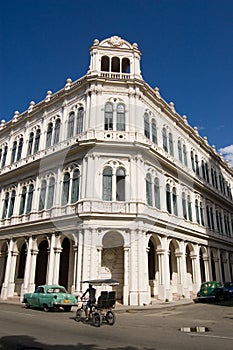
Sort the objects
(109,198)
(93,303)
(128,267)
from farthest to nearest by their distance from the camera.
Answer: (109,198) < (128,267) < (93,303)

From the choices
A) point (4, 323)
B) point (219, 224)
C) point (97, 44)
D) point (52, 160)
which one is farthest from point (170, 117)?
point (4, 323)

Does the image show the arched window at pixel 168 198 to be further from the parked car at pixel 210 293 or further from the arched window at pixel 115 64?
the arched window at pixel 115 64

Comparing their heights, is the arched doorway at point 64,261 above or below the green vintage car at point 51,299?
above

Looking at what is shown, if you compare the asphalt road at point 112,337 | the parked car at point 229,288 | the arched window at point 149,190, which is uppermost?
the arched window at point 149,190

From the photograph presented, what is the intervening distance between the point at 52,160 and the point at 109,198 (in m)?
6.87

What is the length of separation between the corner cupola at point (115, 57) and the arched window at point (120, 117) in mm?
2869

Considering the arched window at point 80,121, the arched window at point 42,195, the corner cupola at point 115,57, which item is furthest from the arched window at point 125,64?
the arched window at point 42,195

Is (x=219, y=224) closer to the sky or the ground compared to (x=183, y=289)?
closer to the sky

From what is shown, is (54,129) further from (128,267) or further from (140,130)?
(128,267)

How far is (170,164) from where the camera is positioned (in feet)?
82.9

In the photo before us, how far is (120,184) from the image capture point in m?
21.1

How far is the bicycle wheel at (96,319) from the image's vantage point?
432 inches

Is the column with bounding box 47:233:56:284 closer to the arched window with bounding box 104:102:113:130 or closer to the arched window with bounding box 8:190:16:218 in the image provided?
the arched window with bounding box 8:190:16:218

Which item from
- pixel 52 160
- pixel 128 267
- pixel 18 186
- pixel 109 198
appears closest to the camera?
pixel 128 267
